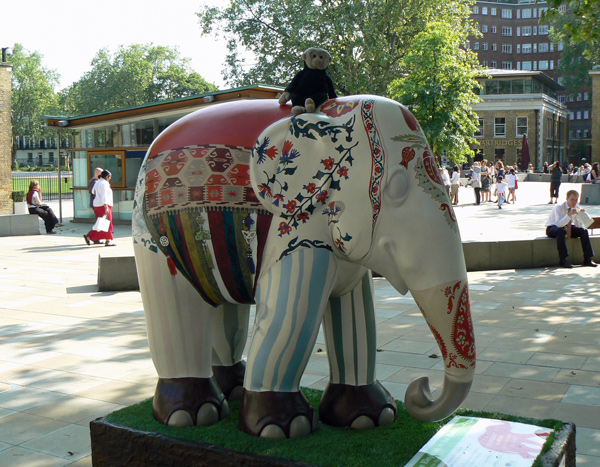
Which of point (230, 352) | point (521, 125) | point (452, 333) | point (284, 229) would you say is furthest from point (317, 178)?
point (521, 125)

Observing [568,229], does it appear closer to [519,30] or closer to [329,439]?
[329,439]

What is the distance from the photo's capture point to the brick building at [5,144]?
22609 mm

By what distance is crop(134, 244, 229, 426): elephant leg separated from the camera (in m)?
3.30

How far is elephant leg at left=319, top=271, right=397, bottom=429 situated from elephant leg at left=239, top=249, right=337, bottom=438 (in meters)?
0.36

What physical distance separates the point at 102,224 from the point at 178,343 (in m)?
11.9

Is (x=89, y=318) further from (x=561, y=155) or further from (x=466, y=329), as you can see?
(x=561, y=155)

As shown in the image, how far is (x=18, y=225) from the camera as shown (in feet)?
58.5

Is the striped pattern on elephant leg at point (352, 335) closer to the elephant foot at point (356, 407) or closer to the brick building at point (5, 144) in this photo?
the elephant foot at point (356, 407)

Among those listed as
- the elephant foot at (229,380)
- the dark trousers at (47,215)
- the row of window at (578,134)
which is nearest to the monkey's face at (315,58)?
the elephant foot at (229,380)

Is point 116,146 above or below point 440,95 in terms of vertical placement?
below

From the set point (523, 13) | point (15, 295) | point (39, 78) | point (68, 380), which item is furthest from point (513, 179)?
point (523, 13)

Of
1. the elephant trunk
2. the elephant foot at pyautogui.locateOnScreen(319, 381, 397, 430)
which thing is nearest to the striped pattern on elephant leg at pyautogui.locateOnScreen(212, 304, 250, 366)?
the elephant foot at pyautogui.locateOnScreen(319, 381, 397, 430)

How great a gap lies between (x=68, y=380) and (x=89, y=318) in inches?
95.8

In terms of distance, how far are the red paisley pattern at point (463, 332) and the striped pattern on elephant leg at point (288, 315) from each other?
0.56 meters
